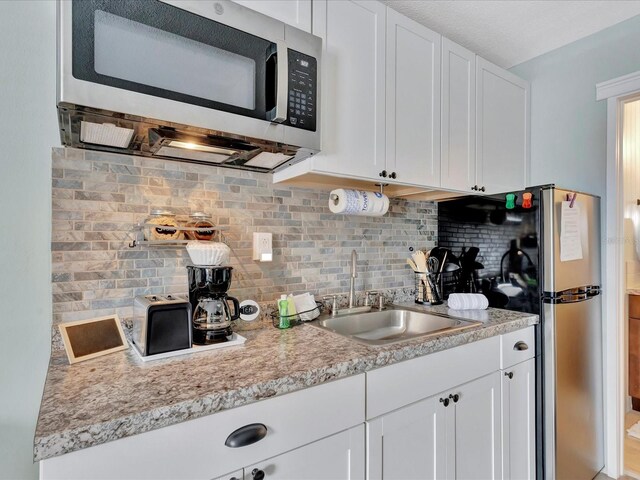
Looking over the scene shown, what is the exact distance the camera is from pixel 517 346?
1.71 metres

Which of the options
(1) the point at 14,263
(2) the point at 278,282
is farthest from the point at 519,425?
(1) the point at 14,263

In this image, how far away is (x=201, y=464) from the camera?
87 cm

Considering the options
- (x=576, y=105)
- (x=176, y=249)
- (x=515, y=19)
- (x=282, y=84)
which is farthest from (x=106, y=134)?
(x=576, y=105)

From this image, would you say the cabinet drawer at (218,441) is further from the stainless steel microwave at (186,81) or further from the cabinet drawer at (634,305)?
the cabinet drawer at (634,305)

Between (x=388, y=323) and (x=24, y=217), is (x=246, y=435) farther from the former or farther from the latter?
(x=388, y=323)

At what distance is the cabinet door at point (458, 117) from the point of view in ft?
6.27

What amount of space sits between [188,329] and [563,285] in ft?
5.80

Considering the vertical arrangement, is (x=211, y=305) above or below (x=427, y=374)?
above

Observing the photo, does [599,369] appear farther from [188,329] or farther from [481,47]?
[188,329]

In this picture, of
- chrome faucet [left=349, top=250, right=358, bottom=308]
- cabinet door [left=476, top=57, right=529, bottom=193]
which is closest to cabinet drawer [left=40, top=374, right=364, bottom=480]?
chrome faucet [left=349, top=250, right=358, bottom=308]

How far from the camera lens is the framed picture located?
110 centimetres

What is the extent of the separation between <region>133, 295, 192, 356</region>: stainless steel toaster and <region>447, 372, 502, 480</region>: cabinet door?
41.5 inches

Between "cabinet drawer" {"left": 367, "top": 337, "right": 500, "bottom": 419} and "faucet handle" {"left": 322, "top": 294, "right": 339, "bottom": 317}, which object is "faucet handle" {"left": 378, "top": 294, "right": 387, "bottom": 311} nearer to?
"faucet handle" {"left": 322, "top": 294, "right": 339, "bottom": 317}

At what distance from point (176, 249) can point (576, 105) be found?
97.2 inches
